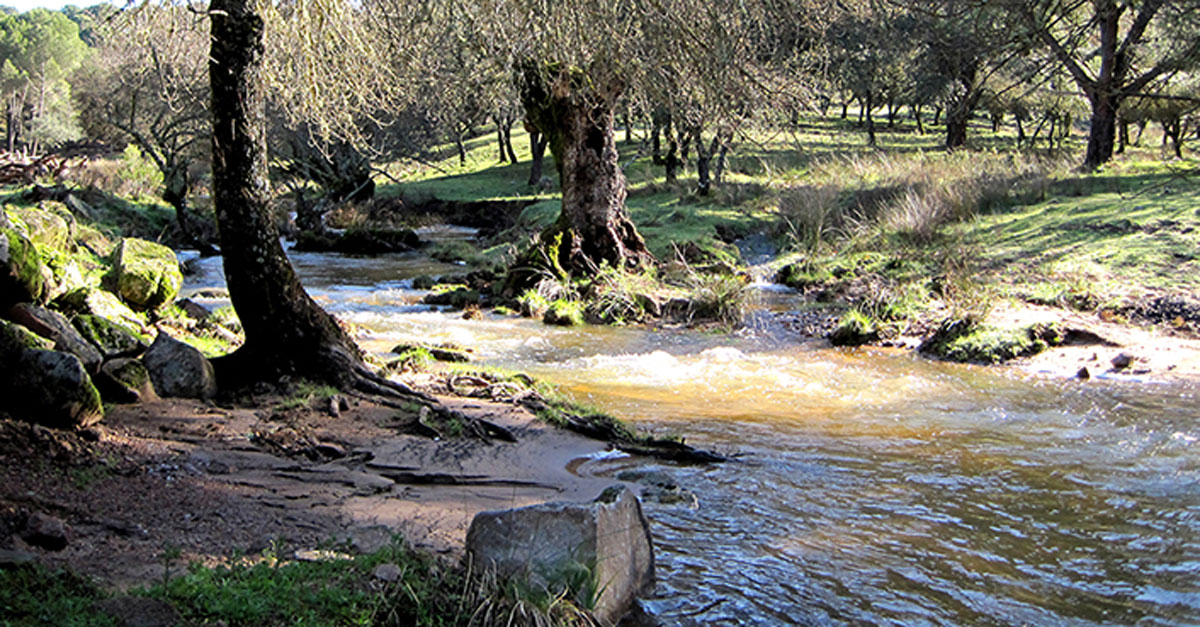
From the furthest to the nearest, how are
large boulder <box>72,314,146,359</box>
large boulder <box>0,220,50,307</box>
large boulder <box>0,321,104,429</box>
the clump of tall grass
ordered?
the clump of tall grass < large boulder <box>72,314,146,359</box> < large boulder <box>0,220,50,307</box> < large boulder <box>0,321,104,429</box>

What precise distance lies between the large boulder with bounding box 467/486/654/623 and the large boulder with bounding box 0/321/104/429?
9.02 feet

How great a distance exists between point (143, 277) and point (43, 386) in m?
4.74

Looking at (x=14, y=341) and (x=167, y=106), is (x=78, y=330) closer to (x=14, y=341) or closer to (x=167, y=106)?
(x=14, y=341)

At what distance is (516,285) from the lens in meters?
15.7

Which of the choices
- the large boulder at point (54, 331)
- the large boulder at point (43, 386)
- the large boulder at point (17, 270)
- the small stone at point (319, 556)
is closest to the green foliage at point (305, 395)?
the large boulder at point (54, 331)

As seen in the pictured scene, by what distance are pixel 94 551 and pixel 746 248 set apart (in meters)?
18.0

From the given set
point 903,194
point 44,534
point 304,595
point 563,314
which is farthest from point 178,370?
point 903,194

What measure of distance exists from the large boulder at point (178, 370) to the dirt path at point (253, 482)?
0.73 feet

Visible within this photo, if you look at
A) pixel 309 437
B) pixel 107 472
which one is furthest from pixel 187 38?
pixel 107 472

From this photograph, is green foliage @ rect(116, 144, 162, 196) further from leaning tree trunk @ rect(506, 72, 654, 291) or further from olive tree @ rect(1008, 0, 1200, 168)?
olive tree @ rect(1008, 0, 1200, 168)

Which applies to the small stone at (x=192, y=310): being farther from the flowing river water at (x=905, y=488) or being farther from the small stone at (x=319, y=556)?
the small stone at (x=319, y=556)

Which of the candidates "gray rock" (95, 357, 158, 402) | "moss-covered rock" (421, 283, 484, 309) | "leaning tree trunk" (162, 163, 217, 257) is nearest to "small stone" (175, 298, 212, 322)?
"gray rock" (95, 357, 158, 402)

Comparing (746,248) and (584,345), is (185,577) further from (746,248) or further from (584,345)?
(746,248)

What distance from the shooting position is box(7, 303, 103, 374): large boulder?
247 inches
